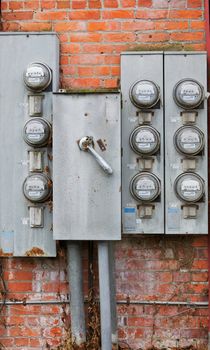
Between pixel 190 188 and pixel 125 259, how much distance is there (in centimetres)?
65

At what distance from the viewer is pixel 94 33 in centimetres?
309

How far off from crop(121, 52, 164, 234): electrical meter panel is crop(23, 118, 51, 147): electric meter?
18.5 inches

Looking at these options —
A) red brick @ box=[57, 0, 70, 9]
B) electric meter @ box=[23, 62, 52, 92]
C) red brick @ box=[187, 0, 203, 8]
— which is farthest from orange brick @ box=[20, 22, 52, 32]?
red brick @ box=[187, 0, 203, 8]

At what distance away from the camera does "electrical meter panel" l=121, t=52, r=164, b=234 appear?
2.90 metres

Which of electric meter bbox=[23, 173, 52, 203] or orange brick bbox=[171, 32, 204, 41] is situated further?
orange brick bbox=[171, 32, 204, 41]

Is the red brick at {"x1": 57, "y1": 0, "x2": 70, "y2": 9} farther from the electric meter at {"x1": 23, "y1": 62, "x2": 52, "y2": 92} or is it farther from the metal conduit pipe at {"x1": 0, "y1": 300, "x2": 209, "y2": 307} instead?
the metal conduit pipe at {"x1": 0, "y1": 300, "x2": 209, "y2": 307}

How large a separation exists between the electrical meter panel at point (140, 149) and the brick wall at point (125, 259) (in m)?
0.16

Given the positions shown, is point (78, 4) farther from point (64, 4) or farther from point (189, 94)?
point (189, 94)

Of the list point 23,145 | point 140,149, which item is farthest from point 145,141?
point 23,145

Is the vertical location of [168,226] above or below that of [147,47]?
below

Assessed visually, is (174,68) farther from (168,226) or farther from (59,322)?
(59,322)

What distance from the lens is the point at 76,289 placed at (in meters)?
2.94

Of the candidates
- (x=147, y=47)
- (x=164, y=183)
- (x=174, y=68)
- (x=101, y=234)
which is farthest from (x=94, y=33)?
(x=101, y=234)

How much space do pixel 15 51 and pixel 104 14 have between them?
24.5 inches
